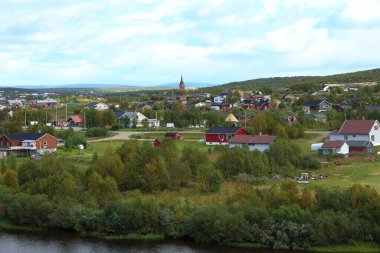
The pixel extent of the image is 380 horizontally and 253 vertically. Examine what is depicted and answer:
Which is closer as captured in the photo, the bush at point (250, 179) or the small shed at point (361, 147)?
the bush at point (250, 179)

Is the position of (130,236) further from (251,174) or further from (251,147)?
(251,147)

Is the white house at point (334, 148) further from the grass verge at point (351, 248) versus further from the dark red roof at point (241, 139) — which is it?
the grass verge at point (351, 248)

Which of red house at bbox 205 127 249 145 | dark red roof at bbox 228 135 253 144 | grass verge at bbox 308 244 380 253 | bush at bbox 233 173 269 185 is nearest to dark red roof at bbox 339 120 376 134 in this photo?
dark red roof at bbox 228 135 253 144

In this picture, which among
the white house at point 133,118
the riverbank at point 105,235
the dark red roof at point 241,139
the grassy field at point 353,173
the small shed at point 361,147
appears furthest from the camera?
the white house at point 133,118

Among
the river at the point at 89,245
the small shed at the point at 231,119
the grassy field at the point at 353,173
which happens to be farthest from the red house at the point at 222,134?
the river at the point at 89,245

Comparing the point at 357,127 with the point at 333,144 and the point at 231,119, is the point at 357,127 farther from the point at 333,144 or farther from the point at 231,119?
the point at 231,119

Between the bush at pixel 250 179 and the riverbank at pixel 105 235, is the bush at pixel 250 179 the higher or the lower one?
the higher one

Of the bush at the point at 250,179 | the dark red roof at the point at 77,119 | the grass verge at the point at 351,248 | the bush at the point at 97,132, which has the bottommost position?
the grass verge at the point at 351,248

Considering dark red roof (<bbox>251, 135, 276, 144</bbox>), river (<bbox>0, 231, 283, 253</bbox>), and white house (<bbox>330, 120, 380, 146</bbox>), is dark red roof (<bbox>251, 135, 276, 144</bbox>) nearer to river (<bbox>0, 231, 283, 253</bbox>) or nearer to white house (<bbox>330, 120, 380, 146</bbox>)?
white house (<bbox>330, 120, 380, 146</bbox>)
